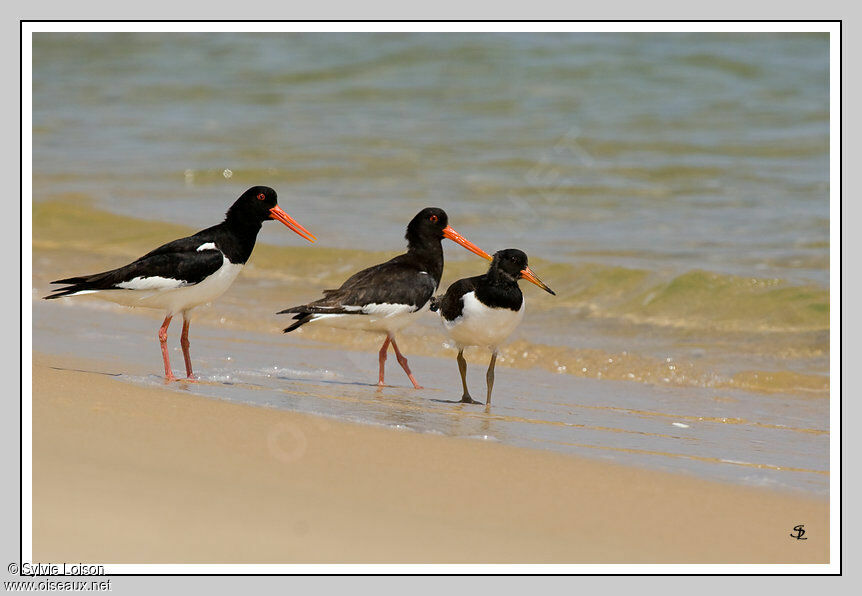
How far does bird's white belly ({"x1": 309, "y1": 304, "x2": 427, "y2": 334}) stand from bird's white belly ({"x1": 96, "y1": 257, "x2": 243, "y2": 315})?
530 millimetres

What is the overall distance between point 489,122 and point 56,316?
28.0 ft

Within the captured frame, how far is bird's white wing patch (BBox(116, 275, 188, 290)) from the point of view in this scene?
18.1 ft

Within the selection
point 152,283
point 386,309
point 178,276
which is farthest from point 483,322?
point 152,283

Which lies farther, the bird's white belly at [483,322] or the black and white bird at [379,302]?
the black and white bird at [379,302]

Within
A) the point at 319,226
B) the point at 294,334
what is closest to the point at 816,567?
the point at 294,334

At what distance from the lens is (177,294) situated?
5.59m

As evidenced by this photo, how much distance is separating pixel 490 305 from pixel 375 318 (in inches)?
28.7

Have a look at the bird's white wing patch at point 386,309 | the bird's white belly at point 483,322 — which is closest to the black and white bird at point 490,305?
the bird's white belly at point 483,322

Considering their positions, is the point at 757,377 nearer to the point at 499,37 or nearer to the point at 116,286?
the point at 116,286

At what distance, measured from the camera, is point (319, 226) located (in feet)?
32.6

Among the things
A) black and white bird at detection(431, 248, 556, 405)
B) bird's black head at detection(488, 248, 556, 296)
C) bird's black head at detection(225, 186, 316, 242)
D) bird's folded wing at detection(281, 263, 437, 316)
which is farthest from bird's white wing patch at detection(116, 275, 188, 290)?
bird's black head at detection(488, 248, 556, 296)

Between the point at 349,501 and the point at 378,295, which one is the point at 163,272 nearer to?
the point at 378,295

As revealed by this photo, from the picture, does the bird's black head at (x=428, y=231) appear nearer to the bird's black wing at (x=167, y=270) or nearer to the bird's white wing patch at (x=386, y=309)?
the bird's white wing patch at (x=386, y=309)

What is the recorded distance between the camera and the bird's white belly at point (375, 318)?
5.84 metres
